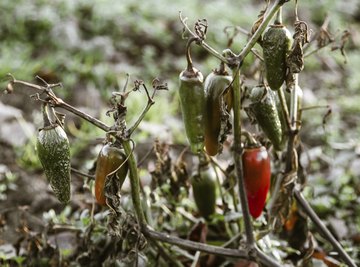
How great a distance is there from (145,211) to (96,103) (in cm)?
182

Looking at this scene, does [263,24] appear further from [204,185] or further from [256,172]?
[204,185]

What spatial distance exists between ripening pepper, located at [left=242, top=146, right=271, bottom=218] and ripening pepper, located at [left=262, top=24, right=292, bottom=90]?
0.83 ft

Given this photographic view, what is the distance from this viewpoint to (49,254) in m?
1.76

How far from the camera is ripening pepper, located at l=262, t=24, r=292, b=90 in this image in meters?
1.30

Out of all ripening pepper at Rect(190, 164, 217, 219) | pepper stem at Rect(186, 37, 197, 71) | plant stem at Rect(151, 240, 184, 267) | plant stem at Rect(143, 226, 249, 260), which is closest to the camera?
pepper stem at Rect(186, 37, 197, 71)

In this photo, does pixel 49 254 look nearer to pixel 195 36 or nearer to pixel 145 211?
pixel 145 211

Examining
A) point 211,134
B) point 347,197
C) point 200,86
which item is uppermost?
point 200,86

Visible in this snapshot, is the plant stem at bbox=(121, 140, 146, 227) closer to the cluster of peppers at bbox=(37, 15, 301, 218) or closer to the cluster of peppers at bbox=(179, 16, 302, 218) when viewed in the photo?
the cluster of peppers at bbox=(37, 15, 301, 218)

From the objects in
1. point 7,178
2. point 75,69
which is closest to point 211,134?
point 7,178

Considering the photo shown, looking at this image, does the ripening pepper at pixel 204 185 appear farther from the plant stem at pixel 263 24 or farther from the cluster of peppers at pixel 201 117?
the plant stem at pixel 263 24

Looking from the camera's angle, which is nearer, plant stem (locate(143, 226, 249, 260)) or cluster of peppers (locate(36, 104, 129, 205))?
cluster of peppers (locate(36, 104, 129, 205))

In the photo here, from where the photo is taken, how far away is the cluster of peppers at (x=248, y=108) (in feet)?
4.29

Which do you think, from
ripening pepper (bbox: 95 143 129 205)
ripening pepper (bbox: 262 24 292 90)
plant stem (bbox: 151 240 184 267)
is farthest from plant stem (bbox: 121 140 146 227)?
ripening pepper (bbox: 262 24 292 90)

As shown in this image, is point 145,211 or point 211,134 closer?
point 211,134
